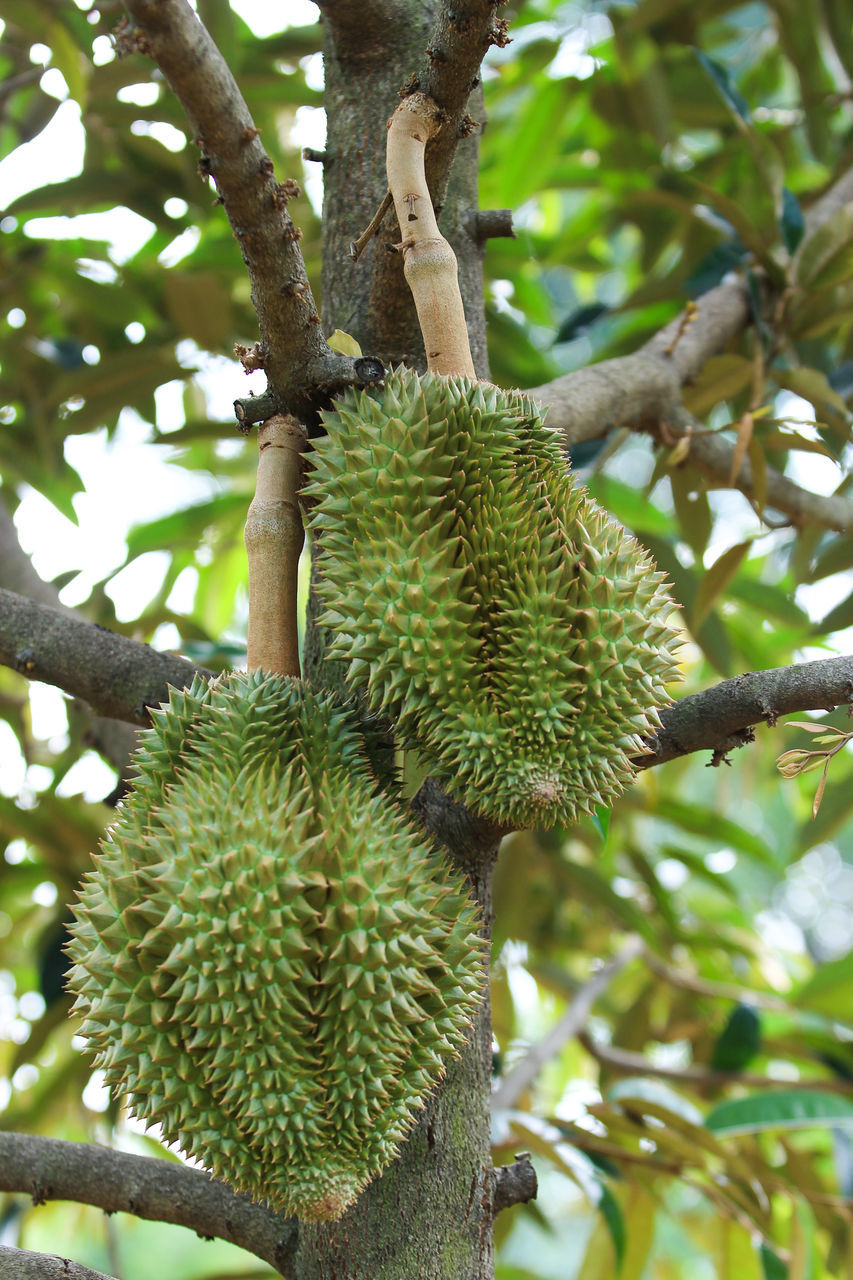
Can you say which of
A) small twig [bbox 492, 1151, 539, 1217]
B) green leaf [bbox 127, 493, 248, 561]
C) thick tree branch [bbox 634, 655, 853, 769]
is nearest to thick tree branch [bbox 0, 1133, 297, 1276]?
small twig [bbox 492, 1151, 539, 1217]

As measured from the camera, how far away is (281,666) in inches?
41.5

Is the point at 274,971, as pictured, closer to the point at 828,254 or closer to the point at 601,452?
the point at 601,452

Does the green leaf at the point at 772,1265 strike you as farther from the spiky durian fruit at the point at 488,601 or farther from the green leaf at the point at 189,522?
the green leaf at the point at 189,522

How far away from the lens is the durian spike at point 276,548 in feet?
3.48

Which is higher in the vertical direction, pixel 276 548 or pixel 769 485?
pixel 769 485

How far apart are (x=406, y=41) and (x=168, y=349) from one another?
1.08 m

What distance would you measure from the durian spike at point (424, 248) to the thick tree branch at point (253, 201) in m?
0.10

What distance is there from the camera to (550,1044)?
2.02 m

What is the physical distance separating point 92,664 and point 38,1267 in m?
0.60

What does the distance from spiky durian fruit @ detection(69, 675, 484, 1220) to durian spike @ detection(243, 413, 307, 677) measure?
0.56ft

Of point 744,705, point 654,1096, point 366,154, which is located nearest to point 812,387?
point 366,154

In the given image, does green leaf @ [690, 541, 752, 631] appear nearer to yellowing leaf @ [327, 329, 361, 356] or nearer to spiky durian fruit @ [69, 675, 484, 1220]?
yellowing leaf @ [327, 329, 361, 356]

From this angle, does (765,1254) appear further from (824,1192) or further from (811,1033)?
(811,1033)

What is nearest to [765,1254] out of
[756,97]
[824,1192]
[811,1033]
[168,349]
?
[824,1192]
